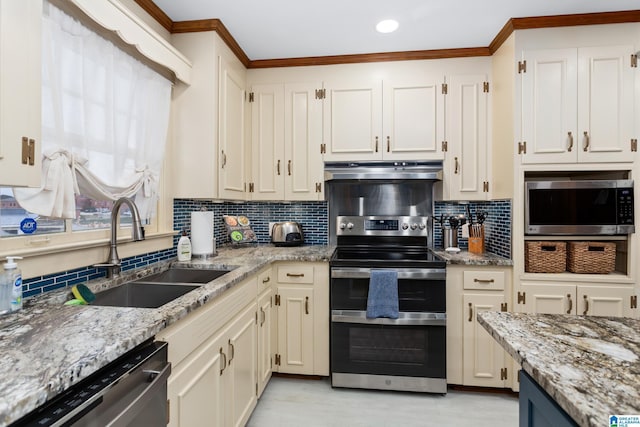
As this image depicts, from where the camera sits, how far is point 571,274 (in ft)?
7.31

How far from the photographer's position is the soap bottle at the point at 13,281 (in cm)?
111

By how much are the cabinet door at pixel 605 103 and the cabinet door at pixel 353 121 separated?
1.34 m

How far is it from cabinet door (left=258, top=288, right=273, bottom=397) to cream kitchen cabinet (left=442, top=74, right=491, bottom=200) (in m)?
1.58

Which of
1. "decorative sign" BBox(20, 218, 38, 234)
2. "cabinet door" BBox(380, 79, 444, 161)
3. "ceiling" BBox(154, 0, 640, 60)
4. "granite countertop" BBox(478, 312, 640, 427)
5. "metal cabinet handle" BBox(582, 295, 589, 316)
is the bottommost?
"metal cabinet handle" BBox(582, 295, 589, 316)

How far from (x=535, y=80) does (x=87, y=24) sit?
2.61 meters

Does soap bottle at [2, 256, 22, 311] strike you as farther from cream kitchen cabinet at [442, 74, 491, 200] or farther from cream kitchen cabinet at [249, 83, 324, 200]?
cream kitchen cabinet at [442, 74, 491, 200]

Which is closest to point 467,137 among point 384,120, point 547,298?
point 384,120

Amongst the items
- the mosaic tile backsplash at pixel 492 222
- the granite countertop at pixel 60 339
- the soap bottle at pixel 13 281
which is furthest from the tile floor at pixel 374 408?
the soap bottle at pixel 13 281

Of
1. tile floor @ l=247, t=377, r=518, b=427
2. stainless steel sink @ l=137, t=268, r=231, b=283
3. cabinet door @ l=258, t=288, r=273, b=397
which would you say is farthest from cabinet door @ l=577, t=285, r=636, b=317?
stainless steel sink @ l=137, t=268, r=231, b=283

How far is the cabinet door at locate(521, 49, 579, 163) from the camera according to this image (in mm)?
2219

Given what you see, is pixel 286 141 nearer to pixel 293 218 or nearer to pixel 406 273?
pixel 293 218

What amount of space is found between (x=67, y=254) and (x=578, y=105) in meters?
3.04

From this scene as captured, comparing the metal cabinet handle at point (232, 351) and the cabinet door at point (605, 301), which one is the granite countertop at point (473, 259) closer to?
the cabinet door at point (605, 301)

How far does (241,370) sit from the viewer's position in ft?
6.03
